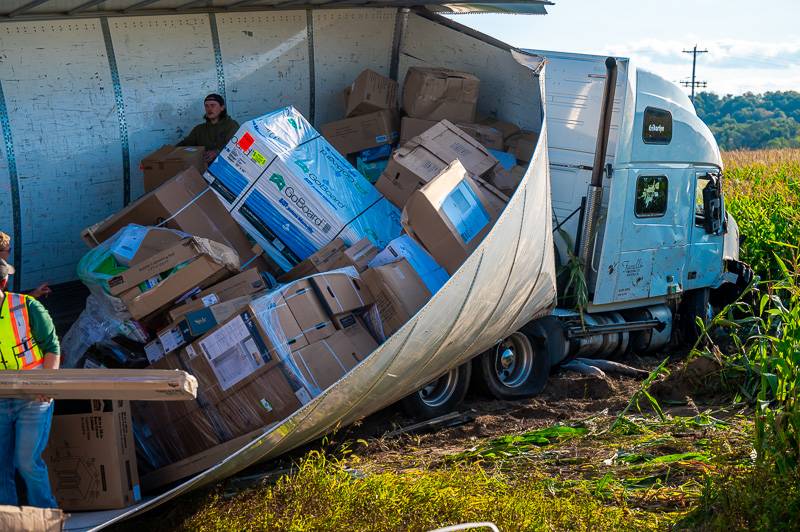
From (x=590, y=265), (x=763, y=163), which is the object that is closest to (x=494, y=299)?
(x=590, y=265)

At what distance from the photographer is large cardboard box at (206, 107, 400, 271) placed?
26.8 ft

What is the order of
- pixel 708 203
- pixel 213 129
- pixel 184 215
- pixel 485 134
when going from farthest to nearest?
pixel 708 203, pixel 485 134, pixel 213 129, pixel 184 215

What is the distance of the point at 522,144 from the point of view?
32.9 ft

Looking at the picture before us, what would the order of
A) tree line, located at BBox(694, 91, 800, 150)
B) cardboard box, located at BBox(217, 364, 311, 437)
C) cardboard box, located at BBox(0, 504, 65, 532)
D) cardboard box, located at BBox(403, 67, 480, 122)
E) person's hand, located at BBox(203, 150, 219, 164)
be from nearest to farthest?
cardboard box, located at BBox(0, 504, 65, 532)
cardboard box, located at BBox(217, 364, 311, 437)
person's hand, located at BBox(203, 150, 219, 164)
cardboard box, located at BBox(403, 67, 480, 122)
tree line, located at BBox(694, 91, 800, 150)

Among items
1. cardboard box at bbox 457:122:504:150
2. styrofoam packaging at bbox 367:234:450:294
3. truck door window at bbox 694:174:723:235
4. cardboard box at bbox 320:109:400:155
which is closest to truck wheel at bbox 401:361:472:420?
styrofoam packaging at bbox 367:234:450:294

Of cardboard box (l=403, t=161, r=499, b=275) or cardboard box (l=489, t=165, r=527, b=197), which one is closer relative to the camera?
cardboard box (l=403, t=161, r=499, b=275)

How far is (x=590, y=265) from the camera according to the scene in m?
10.1

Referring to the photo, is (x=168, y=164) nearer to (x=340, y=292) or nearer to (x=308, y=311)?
(x=340, y=292)

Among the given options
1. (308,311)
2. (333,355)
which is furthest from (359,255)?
(333,355)

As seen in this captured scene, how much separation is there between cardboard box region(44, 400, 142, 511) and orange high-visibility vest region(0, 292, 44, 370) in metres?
0.49

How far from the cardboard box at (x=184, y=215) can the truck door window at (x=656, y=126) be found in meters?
4.18

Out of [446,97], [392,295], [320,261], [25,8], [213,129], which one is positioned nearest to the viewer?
[392,295]

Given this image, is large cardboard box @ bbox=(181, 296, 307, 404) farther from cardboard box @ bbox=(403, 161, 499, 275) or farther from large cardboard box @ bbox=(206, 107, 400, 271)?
large cardboard box @ bbox=(206, 107, 400, 271)

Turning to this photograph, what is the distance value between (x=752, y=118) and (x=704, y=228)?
77419 mm
